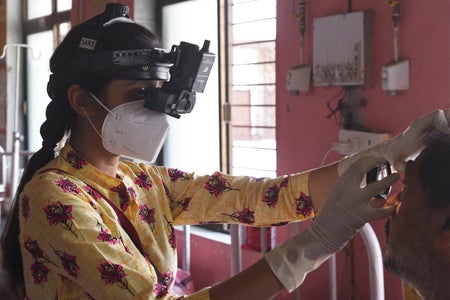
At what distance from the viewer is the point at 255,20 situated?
2.94 metres

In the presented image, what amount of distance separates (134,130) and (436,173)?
73 centimetres

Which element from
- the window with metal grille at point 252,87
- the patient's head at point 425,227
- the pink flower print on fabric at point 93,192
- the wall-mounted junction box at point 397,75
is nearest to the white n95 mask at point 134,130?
the pink flower print on fabric at point 93,192

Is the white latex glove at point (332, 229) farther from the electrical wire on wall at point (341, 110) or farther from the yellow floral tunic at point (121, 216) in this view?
the electrical wire on wall at point (341, 110)

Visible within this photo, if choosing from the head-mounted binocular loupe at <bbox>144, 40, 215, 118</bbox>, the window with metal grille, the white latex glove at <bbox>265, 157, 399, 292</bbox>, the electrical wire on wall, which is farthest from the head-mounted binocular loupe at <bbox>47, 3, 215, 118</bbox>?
the window with metal grille

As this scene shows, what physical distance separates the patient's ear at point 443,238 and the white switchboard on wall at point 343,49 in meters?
1.26

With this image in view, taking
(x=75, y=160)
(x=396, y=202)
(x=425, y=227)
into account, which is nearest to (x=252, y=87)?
(x=75, y=160)

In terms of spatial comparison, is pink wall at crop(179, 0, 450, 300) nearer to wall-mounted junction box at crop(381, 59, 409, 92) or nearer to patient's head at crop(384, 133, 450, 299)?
wall-mounted junction box at crop(381, 59, 409, 92)

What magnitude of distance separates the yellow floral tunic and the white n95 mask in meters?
0.06

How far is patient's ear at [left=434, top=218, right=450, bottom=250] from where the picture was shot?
101 centimetres

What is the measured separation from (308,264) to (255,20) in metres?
1.94

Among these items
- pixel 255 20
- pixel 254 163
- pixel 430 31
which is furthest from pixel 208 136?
pixel 430 31

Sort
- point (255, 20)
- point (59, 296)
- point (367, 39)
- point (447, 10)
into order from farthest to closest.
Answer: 1. point (255, 20)
2. point (367, 39)
3. point (447, 10)
4. point (59, 296)

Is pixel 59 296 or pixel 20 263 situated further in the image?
pixel 20 263

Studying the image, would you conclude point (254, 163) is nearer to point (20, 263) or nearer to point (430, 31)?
point (430, 31)
